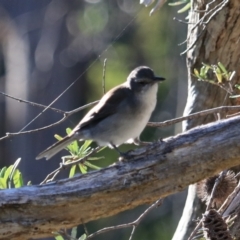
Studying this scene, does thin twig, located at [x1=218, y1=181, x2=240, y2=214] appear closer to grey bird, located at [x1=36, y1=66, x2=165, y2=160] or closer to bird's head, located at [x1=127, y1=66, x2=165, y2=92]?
grey bird, located at [x1=36, y1=66, x2=165, y2=160]

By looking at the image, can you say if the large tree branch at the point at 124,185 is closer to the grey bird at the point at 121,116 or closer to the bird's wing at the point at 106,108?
the grey bird at the point at 121,116

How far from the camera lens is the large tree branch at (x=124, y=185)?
2.88m

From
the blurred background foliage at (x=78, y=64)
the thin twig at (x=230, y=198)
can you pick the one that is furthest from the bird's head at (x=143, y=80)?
the blurred background foliage at (x=78, y=64)

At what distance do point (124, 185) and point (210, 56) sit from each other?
5.04 ft

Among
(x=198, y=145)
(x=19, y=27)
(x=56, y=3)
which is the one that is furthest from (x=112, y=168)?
(x=56, y=3)

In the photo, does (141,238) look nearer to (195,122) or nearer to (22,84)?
(22,84)

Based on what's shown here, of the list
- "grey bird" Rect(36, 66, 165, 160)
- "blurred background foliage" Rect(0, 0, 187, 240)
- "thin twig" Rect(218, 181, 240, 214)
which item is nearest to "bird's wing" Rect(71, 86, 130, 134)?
"grey bird" Rect(36, 66, 165, 160)

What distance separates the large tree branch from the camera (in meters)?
2.88

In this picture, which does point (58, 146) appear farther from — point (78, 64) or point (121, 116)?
point (78, 64)

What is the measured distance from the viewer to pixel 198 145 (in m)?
2.92

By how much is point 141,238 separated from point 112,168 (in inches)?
270

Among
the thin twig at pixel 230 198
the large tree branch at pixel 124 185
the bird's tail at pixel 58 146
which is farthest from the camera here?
the bird's tail at pixel 58 146

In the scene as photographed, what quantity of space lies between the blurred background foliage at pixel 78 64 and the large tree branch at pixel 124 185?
6223mm

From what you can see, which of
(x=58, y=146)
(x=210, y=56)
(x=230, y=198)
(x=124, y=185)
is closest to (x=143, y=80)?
(x=210, y=56)
